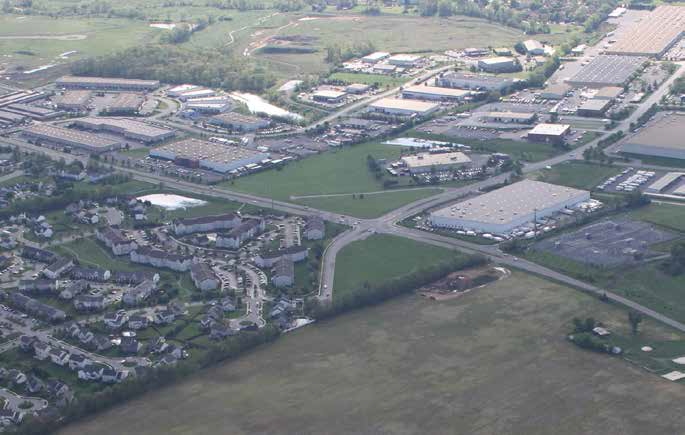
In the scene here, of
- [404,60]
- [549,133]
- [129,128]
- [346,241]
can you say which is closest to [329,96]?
[404,60]

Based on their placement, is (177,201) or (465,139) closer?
(177,201)

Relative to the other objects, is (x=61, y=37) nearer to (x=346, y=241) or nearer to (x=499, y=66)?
(x=499, y=66)

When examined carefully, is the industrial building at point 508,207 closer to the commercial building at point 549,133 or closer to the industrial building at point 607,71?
Answer: the commercial building at point 549,133

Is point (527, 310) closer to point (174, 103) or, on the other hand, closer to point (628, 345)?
point (628, 345)

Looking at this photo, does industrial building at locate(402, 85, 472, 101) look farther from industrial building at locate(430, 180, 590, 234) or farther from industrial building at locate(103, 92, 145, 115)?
industrial building at locate(430, 180, 590, 234)

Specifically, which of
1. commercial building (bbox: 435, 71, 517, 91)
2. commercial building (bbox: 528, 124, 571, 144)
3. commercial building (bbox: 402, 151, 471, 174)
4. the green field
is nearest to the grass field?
commercial building (bbox: 528, 124, 571, 144)

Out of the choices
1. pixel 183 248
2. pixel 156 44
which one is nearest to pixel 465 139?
pixel 183 248

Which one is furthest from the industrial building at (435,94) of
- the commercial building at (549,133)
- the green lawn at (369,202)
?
the green lawn at (369,202)
